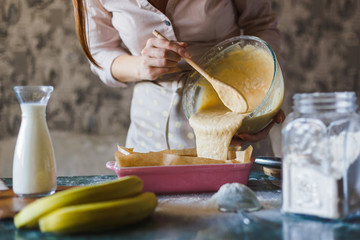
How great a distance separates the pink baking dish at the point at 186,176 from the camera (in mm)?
896

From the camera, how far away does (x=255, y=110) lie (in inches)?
40.0

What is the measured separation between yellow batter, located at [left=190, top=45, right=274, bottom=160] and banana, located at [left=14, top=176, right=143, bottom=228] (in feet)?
1.42

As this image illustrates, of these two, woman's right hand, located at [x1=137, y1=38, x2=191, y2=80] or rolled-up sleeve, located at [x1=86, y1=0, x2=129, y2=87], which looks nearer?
woman's right hand, located at [x1=137, y1=38, x2=191, y2=80]

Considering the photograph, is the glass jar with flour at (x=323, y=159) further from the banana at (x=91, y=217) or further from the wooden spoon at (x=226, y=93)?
the wooden spoon at (x=226, y=93)

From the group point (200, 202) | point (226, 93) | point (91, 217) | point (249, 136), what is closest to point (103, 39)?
point (226, 93)

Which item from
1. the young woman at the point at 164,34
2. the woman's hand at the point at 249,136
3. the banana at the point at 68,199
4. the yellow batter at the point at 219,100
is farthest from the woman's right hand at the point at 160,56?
the banana at the point at 68,199

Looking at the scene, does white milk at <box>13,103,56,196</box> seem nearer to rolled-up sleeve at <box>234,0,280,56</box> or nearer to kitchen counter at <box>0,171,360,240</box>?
kitchen counter at <box>0,171,360,240</box>

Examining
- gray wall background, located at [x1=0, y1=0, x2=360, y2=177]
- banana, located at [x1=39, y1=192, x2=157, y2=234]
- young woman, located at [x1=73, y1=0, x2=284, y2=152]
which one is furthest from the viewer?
gray wall background, located at [x1=0, y1=0, x2=360, y2=177]

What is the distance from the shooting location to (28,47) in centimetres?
249

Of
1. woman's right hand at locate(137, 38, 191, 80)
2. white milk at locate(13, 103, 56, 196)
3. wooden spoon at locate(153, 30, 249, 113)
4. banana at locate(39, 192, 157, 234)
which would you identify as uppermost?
woman's right hand at locate(137, 38, 191, 80)

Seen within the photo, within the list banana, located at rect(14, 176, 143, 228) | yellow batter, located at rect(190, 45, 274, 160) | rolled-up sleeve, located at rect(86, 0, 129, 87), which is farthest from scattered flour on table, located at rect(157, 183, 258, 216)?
rolled-up sleeve, located at rect(86, 0, 129, 87)

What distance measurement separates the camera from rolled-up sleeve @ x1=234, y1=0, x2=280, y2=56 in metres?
1.41

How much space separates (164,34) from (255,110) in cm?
45

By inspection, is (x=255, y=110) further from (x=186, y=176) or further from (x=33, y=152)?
(x=33, y=152)
